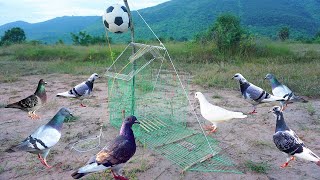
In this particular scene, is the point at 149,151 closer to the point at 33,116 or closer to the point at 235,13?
the point at 33,116

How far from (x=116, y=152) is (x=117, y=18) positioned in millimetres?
2595

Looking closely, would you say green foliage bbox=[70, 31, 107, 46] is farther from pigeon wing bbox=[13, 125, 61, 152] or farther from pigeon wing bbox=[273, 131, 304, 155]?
pigeon wing bbox=[273, 131, 304, 155]

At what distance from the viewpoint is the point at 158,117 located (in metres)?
6.82

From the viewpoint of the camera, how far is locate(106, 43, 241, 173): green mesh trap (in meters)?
5.09

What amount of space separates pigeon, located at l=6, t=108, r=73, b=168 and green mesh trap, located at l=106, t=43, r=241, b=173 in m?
1.27

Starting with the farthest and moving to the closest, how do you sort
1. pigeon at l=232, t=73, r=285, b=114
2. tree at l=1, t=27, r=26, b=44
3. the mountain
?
1. the mountain
2. tree at l=1, t=27, r=26, b=44
3. pigeon at l=232, t=73, r=285, b=114

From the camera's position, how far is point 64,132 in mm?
6379

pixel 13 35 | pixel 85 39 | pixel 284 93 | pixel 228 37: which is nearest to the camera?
pixel 284 93

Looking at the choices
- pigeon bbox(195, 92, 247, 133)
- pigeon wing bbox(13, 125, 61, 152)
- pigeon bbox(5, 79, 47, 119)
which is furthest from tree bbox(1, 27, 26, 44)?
pigeon bbox(195, 92, 247, 133)

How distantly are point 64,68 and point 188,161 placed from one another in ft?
32.9

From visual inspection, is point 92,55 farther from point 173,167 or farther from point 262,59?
point 173,167

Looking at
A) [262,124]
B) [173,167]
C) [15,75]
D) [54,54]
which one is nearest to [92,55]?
[54,54]

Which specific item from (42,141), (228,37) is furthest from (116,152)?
(228,37)

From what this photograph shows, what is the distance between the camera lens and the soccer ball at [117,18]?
18.5 ft
